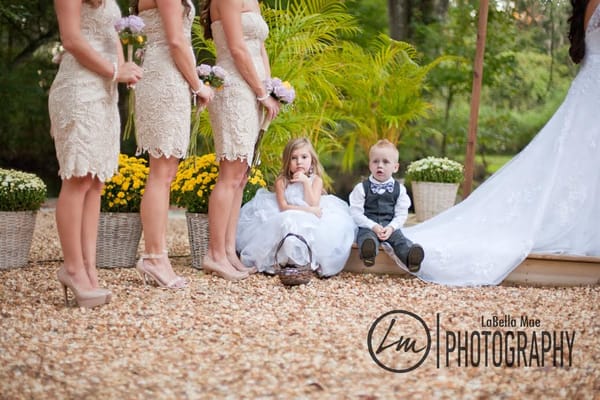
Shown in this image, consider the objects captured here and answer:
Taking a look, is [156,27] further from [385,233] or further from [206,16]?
[385,233]

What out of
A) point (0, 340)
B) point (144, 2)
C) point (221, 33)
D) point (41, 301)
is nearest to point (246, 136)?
point (221, 33)

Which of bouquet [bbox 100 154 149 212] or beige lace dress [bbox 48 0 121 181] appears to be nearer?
beige lace dress [bbox 48 0 121 181]

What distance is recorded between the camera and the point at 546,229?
4.54 meters

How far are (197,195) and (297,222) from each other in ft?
2.63

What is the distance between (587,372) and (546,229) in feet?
6.56

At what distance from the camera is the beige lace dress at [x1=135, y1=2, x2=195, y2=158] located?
3881 millimetres

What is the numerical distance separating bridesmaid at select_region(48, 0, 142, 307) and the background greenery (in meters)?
3.41

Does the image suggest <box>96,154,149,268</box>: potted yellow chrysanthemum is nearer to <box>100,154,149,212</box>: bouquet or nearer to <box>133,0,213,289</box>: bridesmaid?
<box>100,154,149,212</box>: bouquet

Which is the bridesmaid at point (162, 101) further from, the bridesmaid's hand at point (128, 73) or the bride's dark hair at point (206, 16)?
the bride's dark hair at point (206, 16)

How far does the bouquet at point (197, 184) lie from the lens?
→ 4941mm

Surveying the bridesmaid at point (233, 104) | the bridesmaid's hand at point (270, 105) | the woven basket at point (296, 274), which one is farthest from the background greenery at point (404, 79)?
the woven basket at point (296, 274)

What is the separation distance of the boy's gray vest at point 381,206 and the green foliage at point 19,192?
7.26 feet

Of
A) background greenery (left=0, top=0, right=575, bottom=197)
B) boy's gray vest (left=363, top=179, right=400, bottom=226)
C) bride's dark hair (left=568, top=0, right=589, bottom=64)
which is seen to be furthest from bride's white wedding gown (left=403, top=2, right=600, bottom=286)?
background greenery (left=0, top=0, right=575, bottom=197)

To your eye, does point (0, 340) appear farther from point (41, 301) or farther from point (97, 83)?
point (97, 83)
